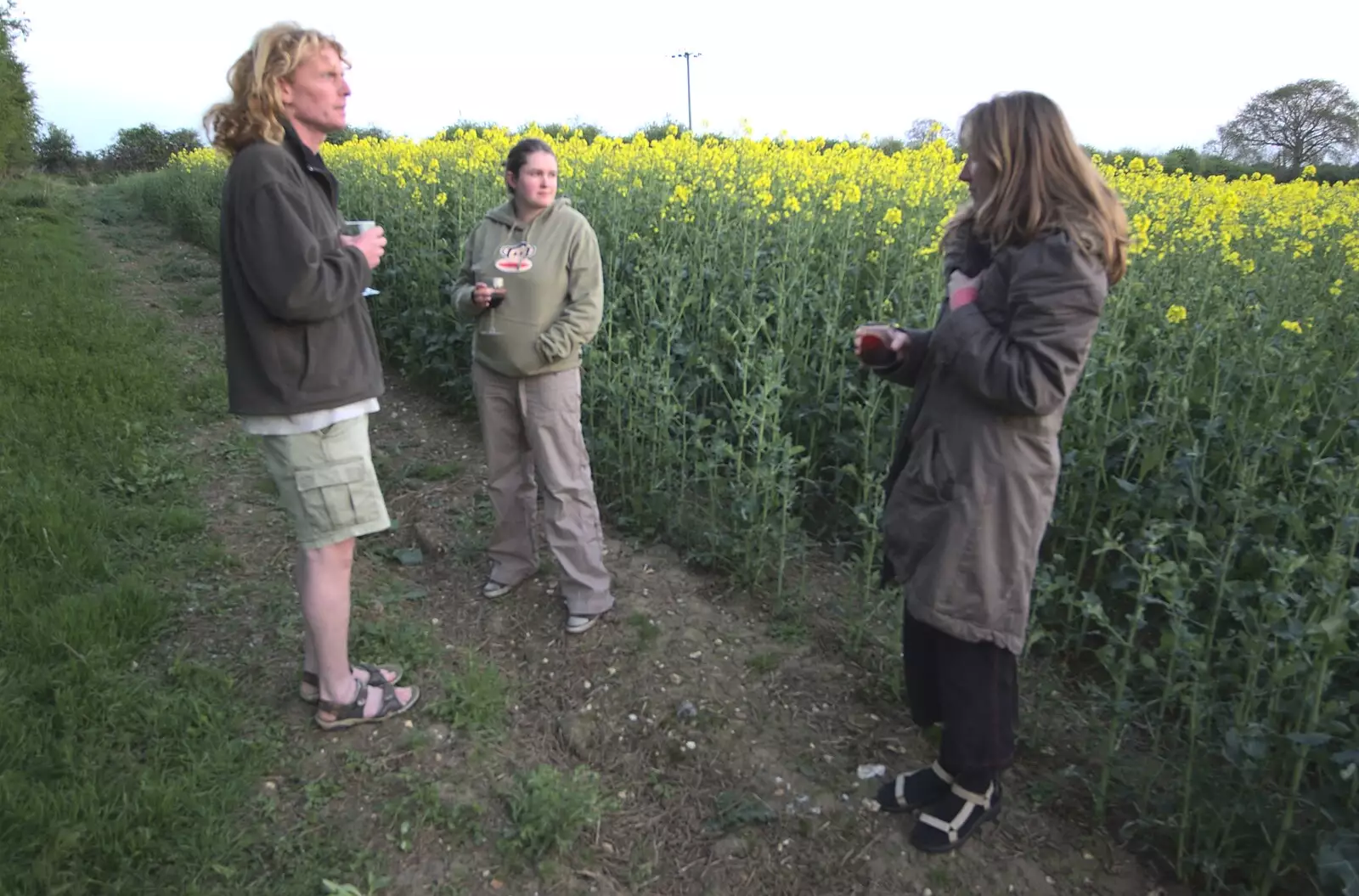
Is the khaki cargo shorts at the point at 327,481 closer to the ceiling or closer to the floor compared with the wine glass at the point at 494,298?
closer to the floor

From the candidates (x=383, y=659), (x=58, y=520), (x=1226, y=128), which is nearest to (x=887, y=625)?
(x=383, y=659)

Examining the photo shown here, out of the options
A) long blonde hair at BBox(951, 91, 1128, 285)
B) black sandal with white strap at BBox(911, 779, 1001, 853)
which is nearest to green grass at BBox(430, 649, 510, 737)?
black sandal with white strap at BBox(911, 779, 1001, 853)

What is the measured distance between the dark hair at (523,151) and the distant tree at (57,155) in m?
65.3

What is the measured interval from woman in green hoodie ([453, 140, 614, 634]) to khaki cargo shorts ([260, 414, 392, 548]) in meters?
0.86

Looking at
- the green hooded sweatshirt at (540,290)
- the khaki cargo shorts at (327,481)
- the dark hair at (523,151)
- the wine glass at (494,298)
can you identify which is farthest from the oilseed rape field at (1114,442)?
the khaki cargo shorts at (327,481)

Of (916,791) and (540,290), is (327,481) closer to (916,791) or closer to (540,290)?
(540,290)

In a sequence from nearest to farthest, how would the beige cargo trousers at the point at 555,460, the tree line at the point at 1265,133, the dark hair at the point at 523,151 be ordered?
the dark hair at the point at 523,151 < the beige cargo trousers at the point at 555,460 < the tree line at the point at 1265,133

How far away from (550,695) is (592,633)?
37 cm

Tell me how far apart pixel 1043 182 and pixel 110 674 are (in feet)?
11.2

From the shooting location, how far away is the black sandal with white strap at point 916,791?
265 centimetres

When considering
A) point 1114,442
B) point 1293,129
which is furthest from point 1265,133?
point 1114,442

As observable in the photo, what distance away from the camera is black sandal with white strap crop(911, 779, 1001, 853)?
2.51 m

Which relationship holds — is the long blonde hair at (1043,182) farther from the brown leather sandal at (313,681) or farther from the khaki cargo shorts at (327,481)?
the brown leather sandal at (313,681)

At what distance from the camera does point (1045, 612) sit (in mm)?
3635
